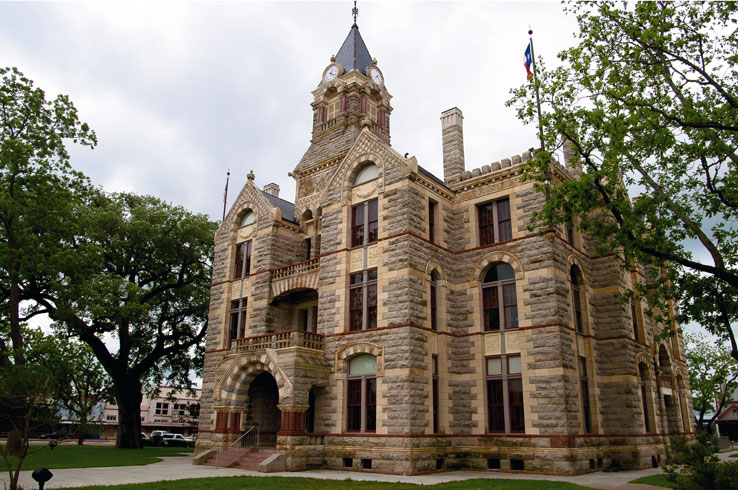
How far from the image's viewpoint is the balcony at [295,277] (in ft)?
88.2

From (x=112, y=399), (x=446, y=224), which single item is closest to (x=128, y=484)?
(x=446, y=224)

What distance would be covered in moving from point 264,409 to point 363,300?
7991mm

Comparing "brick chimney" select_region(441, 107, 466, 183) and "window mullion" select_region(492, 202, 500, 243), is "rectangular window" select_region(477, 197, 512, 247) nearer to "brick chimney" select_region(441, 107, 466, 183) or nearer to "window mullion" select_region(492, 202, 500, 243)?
"window mullion" select_region(492, 202, 500, 243)

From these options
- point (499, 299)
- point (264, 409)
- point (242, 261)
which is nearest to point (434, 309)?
point (499, 299)

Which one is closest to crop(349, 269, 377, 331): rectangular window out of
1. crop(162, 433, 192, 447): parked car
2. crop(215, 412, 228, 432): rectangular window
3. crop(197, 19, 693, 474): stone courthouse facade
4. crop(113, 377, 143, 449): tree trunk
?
crop(197, 19, 693, 474): stone courthouse facade

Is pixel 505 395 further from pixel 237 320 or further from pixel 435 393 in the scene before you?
pixel 237 320

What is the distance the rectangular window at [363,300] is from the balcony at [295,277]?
8.26ft

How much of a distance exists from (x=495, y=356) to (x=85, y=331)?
24975 mm

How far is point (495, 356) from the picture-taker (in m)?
23.3

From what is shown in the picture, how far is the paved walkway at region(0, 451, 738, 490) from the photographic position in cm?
1727

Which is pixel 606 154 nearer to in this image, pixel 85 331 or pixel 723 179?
→ pixel 723 179

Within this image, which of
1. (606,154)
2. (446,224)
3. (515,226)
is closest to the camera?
(606,154)

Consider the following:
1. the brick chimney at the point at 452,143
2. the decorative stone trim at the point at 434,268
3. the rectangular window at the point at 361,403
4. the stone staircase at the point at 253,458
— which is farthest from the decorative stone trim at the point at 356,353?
the brick chimney at the point at 452,143

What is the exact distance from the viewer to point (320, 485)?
16203 millimetres
